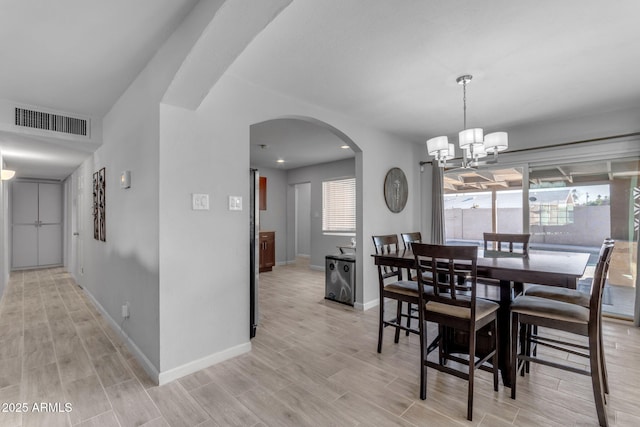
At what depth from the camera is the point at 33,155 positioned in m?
4.42

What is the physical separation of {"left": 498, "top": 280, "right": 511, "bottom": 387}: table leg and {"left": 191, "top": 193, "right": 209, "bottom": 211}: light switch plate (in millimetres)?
2336

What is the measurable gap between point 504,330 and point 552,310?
1.24 ft

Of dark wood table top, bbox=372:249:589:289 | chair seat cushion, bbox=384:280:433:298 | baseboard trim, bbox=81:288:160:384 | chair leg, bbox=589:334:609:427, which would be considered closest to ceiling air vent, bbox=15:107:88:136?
baseboard trim, bbox=81:288:160:384

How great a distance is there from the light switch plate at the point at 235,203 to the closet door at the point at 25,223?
7.47m

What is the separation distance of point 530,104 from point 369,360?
3243 millimetres

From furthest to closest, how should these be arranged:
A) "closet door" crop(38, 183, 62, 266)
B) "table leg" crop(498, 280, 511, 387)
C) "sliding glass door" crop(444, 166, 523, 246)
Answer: "closet door" crop(38, 183, 62, 266) < "sliding glass door" crop(444, 166, 523, 246) < "table leg" crop(498, 280, 511, 387)

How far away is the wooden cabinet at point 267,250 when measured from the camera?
6707 mm

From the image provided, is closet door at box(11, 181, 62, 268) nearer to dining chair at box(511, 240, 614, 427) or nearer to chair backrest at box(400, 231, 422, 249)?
chair backrest at box(400, 231, 422, 249)

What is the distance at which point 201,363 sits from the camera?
94.9 inches

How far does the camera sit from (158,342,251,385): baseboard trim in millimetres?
2221

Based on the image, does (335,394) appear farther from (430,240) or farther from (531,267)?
(430,240)

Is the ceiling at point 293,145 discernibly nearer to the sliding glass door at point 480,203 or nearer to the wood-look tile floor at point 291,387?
the sliding glass door at point 480,203

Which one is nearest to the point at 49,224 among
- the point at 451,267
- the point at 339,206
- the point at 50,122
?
the point at 50,122

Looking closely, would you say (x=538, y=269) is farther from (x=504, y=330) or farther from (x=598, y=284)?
(x=504, y=330)
